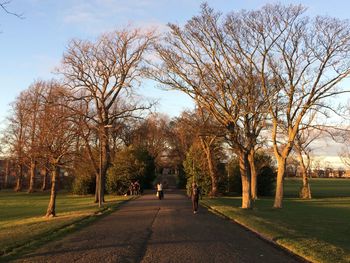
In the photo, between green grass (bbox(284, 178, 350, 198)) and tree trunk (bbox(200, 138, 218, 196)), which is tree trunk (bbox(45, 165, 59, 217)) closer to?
tree trunk (bbox(200, 138, 218, 196))

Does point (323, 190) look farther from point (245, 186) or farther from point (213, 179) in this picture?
point (245, 186)

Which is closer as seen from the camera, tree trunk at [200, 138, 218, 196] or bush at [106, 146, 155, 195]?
tree trunk at [200, 138, 218, 196]

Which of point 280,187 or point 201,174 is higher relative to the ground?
point 201,174

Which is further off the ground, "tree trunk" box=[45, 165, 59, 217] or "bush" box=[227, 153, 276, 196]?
"bush" box=[227, 153, 276, 196]

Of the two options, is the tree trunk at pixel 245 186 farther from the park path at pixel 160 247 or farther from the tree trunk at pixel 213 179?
the tree trunk at pixel 213 179

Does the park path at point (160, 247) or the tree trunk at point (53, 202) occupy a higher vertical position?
the tree trunk at point (53, 202)

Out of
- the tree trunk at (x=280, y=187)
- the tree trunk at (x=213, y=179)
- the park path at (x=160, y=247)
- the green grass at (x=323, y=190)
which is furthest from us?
the green grass at (x=323, y=190)

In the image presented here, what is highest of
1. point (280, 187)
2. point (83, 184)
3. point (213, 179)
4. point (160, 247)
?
point (213, 179)

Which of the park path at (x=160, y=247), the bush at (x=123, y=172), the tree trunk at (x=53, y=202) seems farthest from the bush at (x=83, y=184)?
the park path at (x=160, y=247)

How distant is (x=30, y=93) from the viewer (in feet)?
198

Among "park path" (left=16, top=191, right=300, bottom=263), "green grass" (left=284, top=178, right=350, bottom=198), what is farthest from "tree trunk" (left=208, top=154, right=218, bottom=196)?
"park path" (left=16, top=191, right=300, bottom=263)

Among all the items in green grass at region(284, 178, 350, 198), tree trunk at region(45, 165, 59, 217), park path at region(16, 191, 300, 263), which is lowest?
park path at region(16, 191, 300, 263)

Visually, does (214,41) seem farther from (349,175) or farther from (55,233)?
(349,175)

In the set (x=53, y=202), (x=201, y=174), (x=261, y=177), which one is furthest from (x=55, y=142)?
(x=261, y=177)
